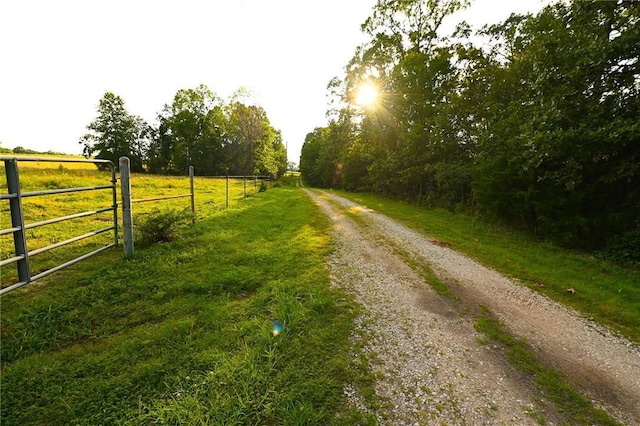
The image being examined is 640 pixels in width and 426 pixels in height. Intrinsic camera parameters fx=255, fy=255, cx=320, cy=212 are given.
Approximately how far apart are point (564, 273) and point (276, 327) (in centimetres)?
591

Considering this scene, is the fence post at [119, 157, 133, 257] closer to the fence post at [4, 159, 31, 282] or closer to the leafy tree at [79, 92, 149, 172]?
the fence post at [4, 159, 31, 282]

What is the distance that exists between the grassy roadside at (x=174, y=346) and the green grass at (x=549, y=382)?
168cm

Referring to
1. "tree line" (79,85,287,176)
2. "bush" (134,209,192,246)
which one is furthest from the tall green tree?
"bush" (134,209,192,246)

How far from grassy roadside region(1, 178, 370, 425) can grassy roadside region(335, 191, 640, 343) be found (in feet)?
12.0

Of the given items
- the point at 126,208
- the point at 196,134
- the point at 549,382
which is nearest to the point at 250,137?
the point at 196,134

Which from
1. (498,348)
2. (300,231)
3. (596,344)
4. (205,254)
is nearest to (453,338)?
(498,348)

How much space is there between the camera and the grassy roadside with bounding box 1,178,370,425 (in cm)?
193

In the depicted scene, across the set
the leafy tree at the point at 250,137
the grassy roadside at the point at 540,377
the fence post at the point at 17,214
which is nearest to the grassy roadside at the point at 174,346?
the fence post at the point at 17,214

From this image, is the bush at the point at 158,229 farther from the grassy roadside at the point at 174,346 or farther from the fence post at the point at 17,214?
the fence post at the point at 17,214

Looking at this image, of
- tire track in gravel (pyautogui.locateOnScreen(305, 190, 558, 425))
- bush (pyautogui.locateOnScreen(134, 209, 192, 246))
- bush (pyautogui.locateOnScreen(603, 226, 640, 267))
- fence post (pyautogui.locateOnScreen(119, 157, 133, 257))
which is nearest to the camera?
tire track in gravel (pyautogui.locateOnScreen(305, 190, 558, 425))

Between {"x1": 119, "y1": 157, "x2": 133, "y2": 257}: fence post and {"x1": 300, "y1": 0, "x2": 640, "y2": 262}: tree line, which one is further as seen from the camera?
{"x1": 300, "y1": 0, "x2": 640, "y2": 262}: tree line

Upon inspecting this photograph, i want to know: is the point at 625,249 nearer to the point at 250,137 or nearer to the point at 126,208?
the point at 126,208


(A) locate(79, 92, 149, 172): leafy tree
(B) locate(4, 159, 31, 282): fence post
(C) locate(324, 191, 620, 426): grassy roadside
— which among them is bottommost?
(C) locate(324, 191, 620, 426): grassy roadside

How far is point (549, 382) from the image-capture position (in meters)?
2.35
